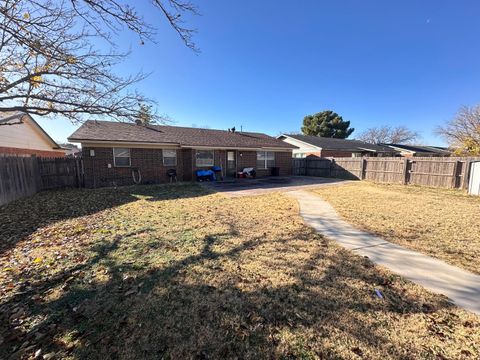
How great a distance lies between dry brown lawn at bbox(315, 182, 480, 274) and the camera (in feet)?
13.5

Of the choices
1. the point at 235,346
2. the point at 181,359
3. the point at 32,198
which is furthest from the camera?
the point at 32,198

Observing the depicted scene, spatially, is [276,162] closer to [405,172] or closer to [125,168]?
[405,172]

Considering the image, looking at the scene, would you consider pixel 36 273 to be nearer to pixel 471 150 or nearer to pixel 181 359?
pixel 181 359

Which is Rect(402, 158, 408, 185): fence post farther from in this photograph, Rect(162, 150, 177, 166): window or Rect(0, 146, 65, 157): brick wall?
Rect(0, 146, 65, 157): brick wall

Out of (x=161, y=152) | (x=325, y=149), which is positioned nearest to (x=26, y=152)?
(x=161, y=152)

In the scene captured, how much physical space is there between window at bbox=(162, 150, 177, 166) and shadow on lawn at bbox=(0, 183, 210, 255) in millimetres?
3568

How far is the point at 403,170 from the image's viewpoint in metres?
14.3

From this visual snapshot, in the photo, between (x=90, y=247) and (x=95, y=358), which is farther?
(x=90, y=247)

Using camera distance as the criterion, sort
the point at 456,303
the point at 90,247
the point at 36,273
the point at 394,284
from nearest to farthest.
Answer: the point at 456,303 → the point at 394,284 → the point at 36,273 → the point at 90,247

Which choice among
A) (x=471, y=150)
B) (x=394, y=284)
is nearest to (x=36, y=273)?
(x=394, y=284)

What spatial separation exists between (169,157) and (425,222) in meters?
13.3

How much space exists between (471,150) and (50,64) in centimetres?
3120

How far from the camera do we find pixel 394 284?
3064 millimetres

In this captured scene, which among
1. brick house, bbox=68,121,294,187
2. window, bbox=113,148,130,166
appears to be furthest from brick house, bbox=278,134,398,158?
window, bbox=113,148,130,166
